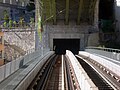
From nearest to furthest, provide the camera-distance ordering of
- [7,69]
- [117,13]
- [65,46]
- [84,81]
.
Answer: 1. [84,81]
2. [7,69]
3. [117,13]
4. [65,46]

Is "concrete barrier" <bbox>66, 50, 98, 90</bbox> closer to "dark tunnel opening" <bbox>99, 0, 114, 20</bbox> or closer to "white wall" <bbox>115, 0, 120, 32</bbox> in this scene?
"white wall" <bbox>115, 0, 120, 32</bbox>

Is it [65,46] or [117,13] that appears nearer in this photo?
[117,13]

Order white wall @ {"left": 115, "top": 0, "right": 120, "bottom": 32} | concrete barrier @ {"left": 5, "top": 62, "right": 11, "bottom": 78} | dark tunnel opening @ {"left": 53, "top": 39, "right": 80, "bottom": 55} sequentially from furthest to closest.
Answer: dark tunnel opening @ {"left": 53, "top": 39, "right": 80, "bottom": 55}
white wall @ {"left": 115, "top": 0, "right": 120, "bottom": 32}
concrete barrier @ {"left": 5, "top": 62, "right": 11, "bottom": 78}

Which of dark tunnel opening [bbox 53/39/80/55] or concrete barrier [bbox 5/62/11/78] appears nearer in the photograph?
concrete barrier [bbox 5/62/11/78]

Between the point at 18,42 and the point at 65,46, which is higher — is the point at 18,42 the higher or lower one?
the higher one

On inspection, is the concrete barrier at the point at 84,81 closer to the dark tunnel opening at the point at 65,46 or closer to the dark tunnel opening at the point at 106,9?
the dark tunnel opening at the point at 106,9

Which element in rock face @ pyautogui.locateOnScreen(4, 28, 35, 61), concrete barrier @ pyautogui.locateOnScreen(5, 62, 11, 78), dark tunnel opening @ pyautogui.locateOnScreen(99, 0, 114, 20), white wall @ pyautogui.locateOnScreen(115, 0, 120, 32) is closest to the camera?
concrete barrier @ pyautogui.locateOnScreen(5, 62, 11, 78)

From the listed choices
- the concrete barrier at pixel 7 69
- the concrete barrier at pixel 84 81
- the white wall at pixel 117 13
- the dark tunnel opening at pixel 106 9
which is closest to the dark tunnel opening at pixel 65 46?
the dark tunnel opening at pixel 106 9

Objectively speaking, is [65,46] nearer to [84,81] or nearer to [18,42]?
[18,42]

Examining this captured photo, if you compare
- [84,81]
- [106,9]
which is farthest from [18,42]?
[84,81]

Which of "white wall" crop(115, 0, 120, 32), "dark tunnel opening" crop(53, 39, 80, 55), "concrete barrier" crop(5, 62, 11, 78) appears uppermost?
"white wall" crop(115, 0, 120, 32)

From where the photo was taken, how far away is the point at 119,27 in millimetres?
59031

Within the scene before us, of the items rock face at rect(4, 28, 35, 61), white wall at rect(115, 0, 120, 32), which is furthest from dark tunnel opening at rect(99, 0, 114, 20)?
rock face at rect(4, 28, 35, 61)

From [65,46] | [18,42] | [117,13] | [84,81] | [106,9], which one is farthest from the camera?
[65,46]
